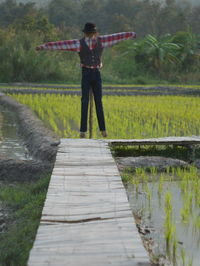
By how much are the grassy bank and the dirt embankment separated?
0.46ft

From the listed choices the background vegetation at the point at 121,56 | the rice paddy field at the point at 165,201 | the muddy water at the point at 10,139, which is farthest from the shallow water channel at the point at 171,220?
the background vegetation at the point at 121,56

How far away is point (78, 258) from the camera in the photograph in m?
1.71

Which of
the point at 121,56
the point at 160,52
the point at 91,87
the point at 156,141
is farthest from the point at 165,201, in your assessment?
the point at 121,56

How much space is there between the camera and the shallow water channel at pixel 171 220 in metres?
2.06

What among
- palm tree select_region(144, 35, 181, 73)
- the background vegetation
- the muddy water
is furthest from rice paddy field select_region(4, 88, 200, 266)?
palm tree select_region(144, 35, 181, 73)

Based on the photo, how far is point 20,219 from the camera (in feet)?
8.87

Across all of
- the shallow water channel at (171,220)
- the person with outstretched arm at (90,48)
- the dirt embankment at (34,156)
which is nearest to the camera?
the shallow water channel at (171,220)

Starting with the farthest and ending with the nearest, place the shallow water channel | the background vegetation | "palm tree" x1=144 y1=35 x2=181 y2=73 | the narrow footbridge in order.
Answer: "palm tree" x1=144 y1=35 x2=181 y2=73
the background vegetation
the shallow water channel
the narrow footbridge

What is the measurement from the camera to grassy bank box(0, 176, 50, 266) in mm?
2118

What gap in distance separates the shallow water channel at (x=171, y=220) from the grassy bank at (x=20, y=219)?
57 cm

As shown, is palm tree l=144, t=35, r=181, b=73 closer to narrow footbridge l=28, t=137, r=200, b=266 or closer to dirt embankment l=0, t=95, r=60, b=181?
dirt embankment l=0, t=95, r=60, b=181

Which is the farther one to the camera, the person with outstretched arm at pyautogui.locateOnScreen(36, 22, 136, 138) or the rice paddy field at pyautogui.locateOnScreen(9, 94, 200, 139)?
the rice paddy field at pyautogui.locateOnScreen(9, 94, 200, 139)

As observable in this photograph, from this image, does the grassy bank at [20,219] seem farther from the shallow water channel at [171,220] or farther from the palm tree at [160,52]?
the palm tree at [160,52]

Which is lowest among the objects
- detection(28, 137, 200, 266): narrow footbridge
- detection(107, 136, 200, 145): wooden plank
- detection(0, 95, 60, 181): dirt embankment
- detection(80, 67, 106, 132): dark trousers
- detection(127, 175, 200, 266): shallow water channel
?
detection(0, 95, 60, 181): dirt embankment
